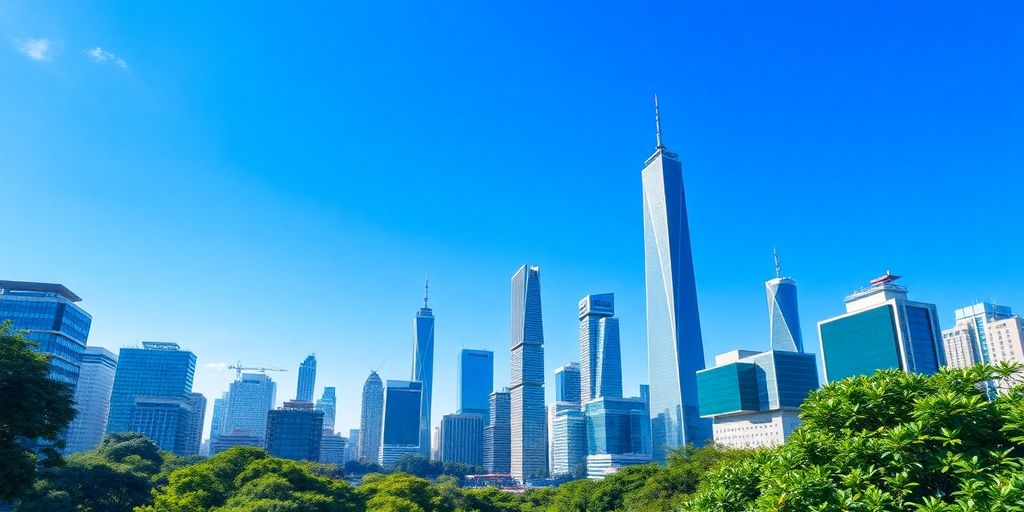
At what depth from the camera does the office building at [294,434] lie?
16925 cm

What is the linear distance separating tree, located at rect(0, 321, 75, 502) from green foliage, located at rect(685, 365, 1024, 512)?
26509mm

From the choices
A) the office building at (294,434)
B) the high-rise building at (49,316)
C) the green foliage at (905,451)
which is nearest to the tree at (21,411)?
the green foliage at (905,451)

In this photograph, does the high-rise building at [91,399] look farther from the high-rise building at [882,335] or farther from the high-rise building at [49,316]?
the high-rise building at [882,335]

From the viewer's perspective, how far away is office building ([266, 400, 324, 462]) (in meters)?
169

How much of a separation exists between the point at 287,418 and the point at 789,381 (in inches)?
5080

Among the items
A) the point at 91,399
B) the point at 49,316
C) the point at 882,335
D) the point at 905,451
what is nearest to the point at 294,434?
the point at 91,399

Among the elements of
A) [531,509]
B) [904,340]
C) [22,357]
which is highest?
[904,340]

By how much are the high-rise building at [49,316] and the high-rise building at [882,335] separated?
5634 inches

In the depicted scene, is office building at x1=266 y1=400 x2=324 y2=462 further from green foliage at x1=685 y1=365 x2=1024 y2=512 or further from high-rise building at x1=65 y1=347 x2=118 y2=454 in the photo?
green foliage at x1=685 y1=365 x2=1024 y2=512

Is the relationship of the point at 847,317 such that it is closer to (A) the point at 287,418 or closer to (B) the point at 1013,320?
(B) the point at 1013,320

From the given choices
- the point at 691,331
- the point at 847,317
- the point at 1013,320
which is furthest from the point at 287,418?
the point at 1013,320

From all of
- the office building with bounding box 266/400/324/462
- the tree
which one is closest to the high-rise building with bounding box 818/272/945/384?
the tree

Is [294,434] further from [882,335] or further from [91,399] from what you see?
[882,335]

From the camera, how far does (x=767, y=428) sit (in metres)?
134
